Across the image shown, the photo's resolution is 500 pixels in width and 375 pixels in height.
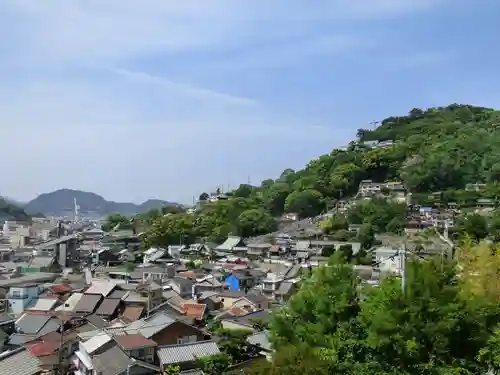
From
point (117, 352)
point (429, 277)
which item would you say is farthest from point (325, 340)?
point (117, 352)

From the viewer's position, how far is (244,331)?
1545cm

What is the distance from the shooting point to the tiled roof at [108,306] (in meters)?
21.3

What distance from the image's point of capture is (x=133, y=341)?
14.2m

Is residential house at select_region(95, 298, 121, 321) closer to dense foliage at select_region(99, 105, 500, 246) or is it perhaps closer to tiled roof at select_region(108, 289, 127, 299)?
tiled roof at select_region(108, 289, 127, 299)

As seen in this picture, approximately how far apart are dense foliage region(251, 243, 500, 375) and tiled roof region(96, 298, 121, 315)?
1114cm

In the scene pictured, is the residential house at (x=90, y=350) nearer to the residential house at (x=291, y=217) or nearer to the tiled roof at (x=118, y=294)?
the tiled roof at (x=118, y=294)

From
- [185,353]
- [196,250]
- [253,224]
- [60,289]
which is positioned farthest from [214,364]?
[253,224]

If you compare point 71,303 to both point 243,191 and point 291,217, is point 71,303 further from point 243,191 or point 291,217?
point 243,191

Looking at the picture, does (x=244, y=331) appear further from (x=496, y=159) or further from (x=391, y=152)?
(x=391, y=152)

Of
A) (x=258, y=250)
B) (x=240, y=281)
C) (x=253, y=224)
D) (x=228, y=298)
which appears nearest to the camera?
(x=228, y=298)

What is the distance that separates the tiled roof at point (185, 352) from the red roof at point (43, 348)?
13.1 feet

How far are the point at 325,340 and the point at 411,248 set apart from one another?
63.5 feet

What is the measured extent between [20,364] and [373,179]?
3934cm

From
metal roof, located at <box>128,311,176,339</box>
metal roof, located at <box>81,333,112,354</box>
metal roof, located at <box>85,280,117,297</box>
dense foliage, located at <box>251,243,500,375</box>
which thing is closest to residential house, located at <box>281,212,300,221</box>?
metal roof, located at <box>85,280,117,297</box>
